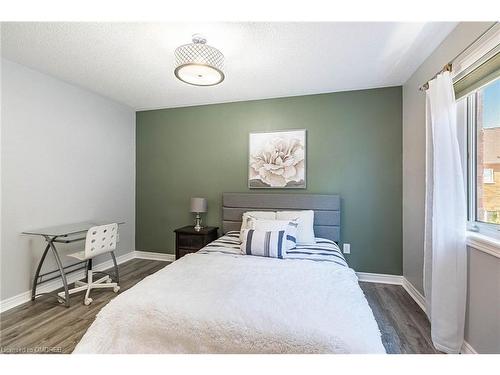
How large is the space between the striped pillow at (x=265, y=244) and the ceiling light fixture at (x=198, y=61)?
58.8 inches

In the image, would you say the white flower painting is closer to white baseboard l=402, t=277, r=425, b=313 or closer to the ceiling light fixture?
the ceiling light fixture

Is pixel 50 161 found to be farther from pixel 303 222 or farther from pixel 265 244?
pixel 303 222

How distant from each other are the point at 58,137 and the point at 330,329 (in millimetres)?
3366

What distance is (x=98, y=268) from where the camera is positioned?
3.25 metres

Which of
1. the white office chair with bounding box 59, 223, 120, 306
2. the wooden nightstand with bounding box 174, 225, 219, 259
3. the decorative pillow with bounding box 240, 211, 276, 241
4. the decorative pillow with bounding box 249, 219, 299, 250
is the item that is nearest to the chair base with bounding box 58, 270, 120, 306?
the white office chair with bounding box 59, 223, 120, 306

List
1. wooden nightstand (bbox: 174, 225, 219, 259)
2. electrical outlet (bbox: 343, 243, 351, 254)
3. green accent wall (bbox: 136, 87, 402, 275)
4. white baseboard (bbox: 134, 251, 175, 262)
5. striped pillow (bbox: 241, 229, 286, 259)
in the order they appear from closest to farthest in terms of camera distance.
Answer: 1. striped pillow (bbox: 241, 229, 286, 259)
2. green accent wall (bbox: 136, 87, 402, 275)
3. electrical outlet (bbox: 343, 243, 351, 254)
4. wooden nightstand (bbox: 174, 225, 219, 259)
5. white baseboard (bbox: 134, 251, 175, 262)

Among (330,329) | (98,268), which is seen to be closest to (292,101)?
(330,329)

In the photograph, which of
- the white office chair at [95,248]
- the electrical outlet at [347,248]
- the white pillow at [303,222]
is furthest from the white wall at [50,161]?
the electrical outlet at [347,248]

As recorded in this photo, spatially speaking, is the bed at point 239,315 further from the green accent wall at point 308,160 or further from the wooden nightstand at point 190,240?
the green accent wall at point 308,160

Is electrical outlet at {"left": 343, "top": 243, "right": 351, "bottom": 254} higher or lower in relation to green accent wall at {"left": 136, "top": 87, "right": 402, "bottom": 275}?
lower

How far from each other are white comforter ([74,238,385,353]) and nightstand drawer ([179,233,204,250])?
1.42m

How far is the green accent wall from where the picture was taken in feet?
9.46
